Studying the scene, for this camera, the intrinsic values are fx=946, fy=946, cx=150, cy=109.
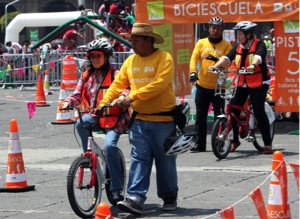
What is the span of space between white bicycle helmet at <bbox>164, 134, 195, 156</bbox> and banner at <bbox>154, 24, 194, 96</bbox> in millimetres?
7277

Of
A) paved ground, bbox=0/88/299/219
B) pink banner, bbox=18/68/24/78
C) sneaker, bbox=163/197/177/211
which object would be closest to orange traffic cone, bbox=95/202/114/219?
paved ground, bbox=0/88/299/219

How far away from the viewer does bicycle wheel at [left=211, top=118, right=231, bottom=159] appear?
12.7 m

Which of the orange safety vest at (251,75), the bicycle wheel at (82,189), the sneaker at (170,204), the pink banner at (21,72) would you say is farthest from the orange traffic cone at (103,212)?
the pink banner at (21,72)

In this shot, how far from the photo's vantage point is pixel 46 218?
891 cm

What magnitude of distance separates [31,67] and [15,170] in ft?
60.7

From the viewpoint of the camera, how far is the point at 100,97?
9.62 meters

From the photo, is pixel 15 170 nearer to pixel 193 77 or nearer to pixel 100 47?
pixel 100 47

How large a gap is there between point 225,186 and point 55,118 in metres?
9.11

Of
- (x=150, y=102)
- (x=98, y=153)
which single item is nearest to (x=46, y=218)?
(x=98, y=153)

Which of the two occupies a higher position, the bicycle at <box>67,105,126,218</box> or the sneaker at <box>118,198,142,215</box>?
the bicycle at <box>67,105,126,218</box>

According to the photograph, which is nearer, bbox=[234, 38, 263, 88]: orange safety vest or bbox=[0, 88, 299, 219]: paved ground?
bbox=[0, 88, 299, 219]: paved ground

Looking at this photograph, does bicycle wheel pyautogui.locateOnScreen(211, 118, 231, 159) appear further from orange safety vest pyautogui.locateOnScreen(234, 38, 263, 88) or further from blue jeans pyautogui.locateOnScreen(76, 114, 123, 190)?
blue jeans pyautogui.locateOnScreen(76, 114, 123, 190)

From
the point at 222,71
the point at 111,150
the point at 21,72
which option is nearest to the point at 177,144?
the point at 111,150

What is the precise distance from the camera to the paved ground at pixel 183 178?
9219 millimetres
